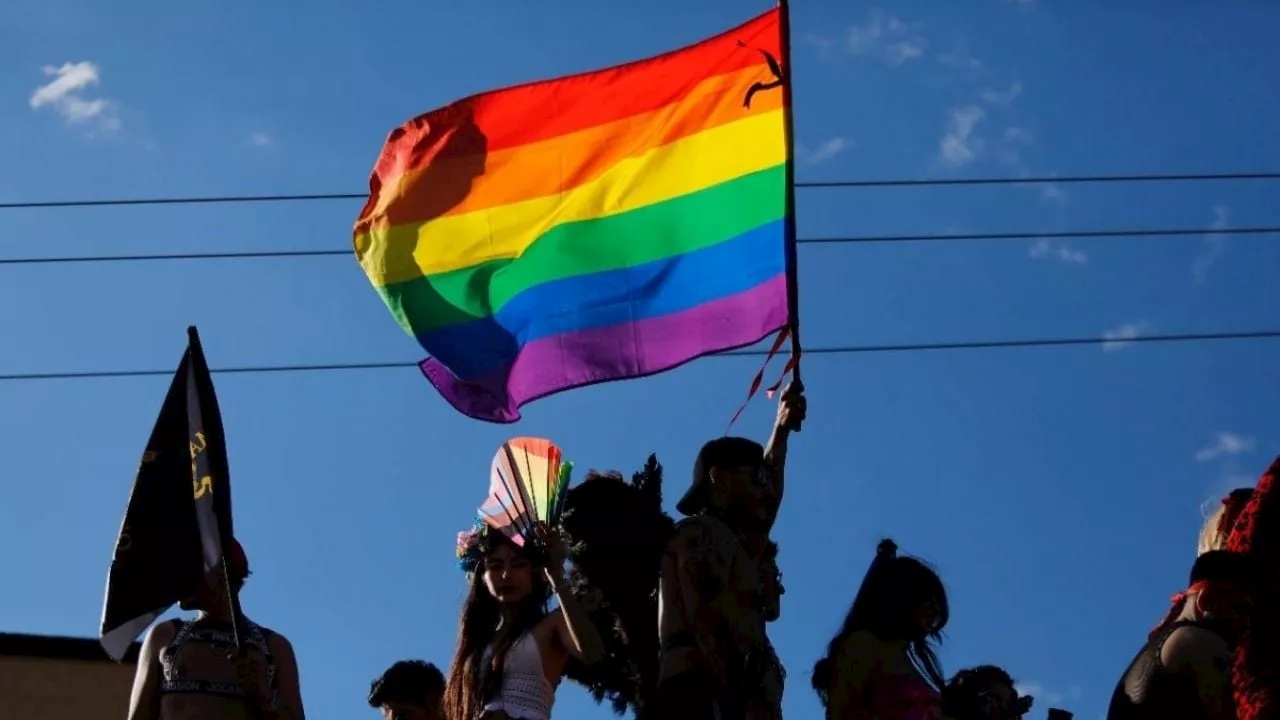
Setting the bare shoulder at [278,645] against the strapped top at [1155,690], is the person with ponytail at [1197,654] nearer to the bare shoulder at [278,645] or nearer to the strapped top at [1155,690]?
the strapped top at [1155,690]

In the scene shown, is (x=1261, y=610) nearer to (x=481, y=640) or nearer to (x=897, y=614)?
(x=897, y=614)

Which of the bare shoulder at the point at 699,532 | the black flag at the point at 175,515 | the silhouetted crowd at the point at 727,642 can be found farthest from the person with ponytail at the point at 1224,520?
the black flag at the point at 175,515

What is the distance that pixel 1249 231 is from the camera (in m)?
12.9

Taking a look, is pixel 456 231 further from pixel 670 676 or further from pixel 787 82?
pixel 670 676

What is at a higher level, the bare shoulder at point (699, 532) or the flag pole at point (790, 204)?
the flag pole at point (790, 204)

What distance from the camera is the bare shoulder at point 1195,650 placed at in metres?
7.19

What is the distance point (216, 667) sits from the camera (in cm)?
777

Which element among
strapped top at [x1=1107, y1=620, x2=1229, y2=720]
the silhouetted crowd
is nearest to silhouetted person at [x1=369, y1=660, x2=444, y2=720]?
the silhouetted crowd

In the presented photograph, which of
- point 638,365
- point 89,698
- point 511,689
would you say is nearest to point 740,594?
point 511,689

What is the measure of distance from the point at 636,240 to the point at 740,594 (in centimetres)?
233

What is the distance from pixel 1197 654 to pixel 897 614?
3.36ft

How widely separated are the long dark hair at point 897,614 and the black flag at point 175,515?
2.02 meters

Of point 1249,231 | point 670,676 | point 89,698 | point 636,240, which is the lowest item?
point 670,676

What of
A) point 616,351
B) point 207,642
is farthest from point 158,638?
point 616,351
